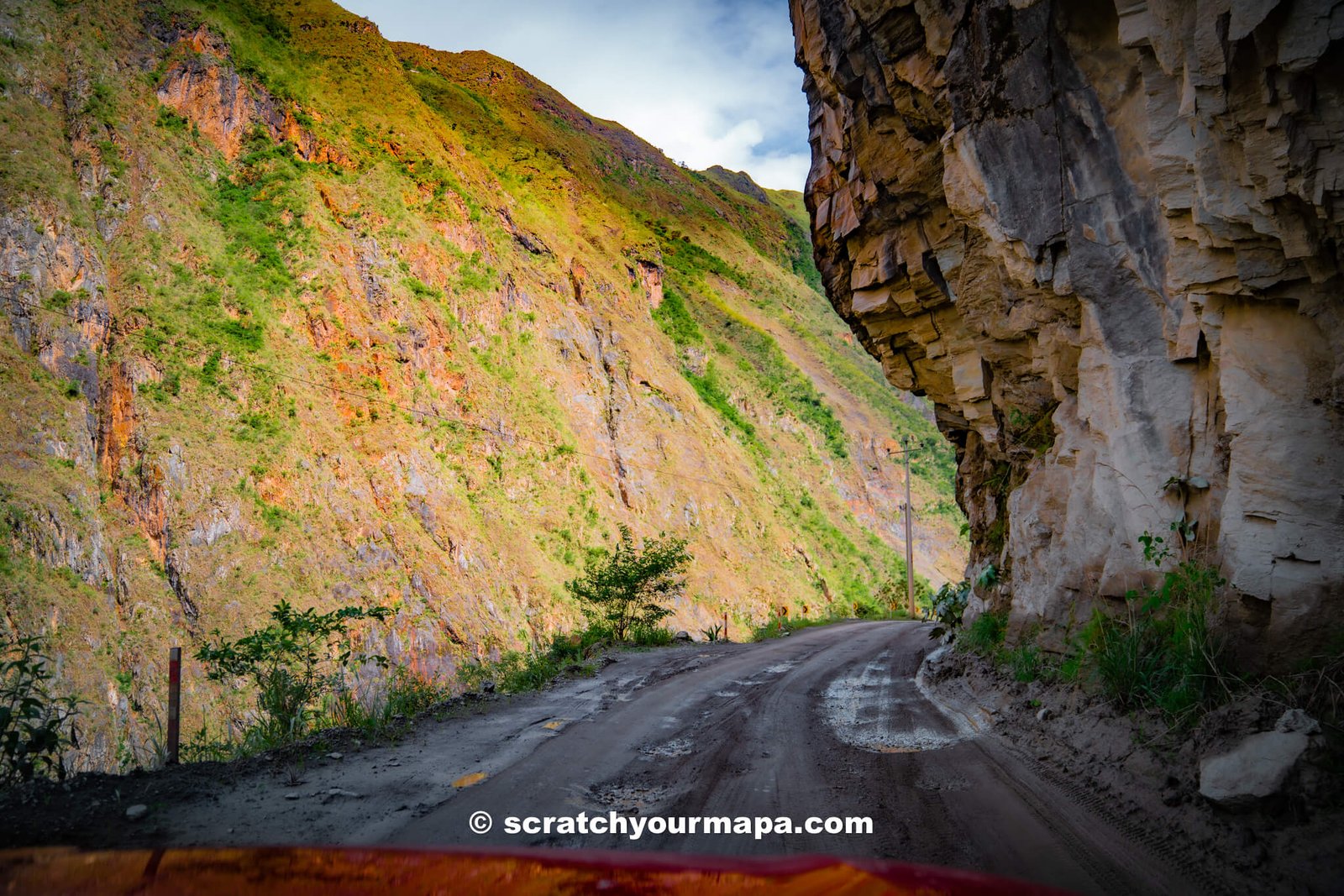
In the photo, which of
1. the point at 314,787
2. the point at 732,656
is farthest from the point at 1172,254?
the point at 732,656

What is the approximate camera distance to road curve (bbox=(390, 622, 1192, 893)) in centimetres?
344

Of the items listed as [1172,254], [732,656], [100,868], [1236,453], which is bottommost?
[732,656]

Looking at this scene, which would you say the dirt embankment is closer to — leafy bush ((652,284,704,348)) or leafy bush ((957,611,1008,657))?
leafy bush ((957,611,1008,657))

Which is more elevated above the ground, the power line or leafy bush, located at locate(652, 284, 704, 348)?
leafy bush, located at locate(652, 284, 704, 348)

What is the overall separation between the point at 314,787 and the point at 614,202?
2763 inches

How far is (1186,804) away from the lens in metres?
3.60

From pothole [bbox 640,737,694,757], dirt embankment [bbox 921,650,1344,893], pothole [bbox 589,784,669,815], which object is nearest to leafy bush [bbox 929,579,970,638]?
dirt embankment [bbox 921,650,1344,893]

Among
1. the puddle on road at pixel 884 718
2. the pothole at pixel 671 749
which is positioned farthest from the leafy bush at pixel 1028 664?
the pothole at pixel 671 749

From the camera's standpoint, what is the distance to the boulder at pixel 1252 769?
10.6 ft

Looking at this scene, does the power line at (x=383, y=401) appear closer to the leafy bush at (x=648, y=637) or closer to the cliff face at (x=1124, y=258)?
the leafy bush at (x=648, y=637)

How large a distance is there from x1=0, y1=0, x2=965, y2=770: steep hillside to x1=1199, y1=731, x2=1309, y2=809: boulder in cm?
1612

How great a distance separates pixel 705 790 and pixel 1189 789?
9.36 feet

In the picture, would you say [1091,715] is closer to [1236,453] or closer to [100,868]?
[1236,453]

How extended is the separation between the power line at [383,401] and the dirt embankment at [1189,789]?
34.5 meters
